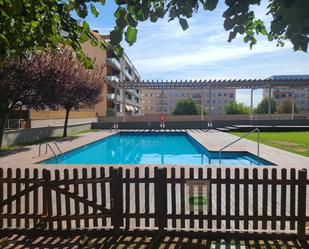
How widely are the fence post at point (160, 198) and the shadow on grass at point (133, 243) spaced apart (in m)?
0.24

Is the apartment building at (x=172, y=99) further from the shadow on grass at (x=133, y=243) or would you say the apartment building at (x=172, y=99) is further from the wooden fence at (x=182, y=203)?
the shadow on grass at (x=133, y=243)

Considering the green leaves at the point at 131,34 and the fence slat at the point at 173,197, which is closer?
the green leaves at the point at 131,34

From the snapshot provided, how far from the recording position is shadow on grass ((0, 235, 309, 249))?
5.29m

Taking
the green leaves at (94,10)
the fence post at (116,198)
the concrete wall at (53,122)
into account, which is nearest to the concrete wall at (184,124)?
the concrete wall at (53,122)

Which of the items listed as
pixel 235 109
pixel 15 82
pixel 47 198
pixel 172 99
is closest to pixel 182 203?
pixel 47 198

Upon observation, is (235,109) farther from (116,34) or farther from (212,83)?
(116,34)

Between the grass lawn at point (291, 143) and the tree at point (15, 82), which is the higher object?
the tree at point (15, 82)

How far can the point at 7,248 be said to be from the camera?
5211mm

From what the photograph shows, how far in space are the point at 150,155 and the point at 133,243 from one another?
1590 cm

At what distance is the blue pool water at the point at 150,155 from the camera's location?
17.3 m

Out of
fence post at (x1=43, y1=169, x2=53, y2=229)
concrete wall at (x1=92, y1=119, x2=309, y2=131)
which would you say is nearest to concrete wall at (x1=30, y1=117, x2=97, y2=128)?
concrete wall at (x1=92, y1=119, x2=309, y2=131)

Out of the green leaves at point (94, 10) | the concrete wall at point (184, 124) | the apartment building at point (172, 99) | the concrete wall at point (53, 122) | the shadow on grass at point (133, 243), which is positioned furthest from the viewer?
the apartment building at point (172, 99)

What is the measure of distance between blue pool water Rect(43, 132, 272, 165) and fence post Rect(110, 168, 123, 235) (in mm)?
9390

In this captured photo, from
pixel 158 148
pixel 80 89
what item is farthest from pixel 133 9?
pixel 80 89
